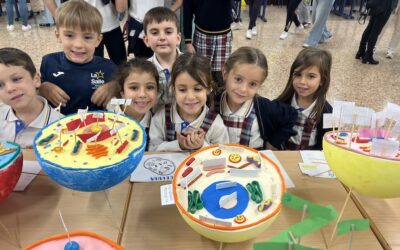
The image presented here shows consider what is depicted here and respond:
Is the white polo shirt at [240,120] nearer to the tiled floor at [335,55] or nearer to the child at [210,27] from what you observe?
the child at [210,27]

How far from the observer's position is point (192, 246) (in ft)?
2.59

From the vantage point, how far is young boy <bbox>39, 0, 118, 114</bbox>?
4.93 ft

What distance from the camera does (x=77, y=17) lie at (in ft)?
4.89

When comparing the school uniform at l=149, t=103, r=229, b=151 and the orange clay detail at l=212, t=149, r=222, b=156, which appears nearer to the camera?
the orange clay detail at l=212, t=149, r=222, b=156

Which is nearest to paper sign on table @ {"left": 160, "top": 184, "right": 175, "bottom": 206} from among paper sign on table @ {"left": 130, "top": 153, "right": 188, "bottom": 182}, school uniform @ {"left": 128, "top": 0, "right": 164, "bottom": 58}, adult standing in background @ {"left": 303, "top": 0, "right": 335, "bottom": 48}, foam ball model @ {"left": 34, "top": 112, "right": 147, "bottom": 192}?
paper sign on table @ {"left": 130, "top": 153, "right": 188, "bottom": 182}

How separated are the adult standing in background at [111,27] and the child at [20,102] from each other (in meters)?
0.88

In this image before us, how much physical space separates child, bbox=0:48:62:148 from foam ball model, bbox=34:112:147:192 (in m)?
0.40

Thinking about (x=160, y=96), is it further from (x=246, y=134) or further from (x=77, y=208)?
(x=77, y=208)

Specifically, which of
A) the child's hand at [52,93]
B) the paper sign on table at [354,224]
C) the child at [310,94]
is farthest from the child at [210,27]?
the paper sign on table at [354,224]

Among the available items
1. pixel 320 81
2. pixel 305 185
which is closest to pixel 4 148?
pixel 305 185

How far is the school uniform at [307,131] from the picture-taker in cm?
155

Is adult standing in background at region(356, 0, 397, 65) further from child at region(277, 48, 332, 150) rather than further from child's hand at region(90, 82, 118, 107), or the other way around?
child's hand at region(90, 82, 118, 107)

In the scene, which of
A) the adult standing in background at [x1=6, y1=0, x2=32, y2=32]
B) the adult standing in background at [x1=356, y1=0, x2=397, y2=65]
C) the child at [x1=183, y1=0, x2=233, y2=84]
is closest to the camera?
the child at [x1=183, y1=0, x2=233, y2=84]

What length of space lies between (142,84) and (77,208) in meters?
0.66
